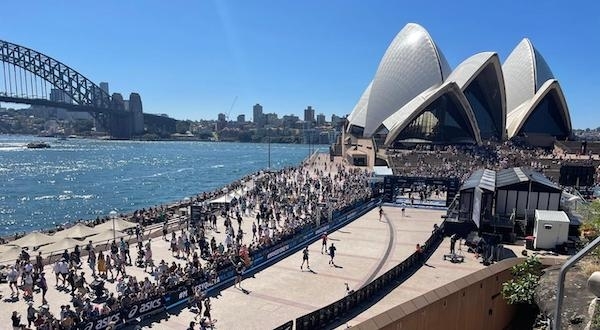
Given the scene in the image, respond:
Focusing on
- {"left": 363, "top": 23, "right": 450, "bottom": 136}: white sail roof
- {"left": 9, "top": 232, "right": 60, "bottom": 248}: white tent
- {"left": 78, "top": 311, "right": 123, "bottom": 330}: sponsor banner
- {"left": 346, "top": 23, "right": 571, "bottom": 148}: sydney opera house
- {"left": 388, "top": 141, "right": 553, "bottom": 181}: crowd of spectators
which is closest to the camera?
{"left": 78, "top": 311, "right": 123, "bottom": 330}: sponsor banner

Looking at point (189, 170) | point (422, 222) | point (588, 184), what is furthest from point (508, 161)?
point (189, 170)

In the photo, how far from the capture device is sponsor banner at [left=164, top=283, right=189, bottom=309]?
1291cm

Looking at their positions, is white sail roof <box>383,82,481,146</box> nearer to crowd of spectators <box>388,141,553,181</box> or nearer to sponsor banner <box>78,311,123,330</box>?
crowd of spectators <box>388,141,553,181</box>

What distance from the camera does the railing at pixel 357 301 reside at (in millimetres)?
10980

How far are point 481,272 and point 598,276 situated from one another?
13.1 ft

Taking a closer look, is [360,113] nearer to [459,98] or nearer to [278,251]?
[459,98]

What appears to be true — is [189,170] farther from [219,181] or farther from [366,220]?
[366,220]

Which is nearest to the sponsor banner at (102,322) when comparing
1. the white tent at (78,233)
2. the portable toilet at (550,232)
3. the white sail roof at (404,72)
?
the white tent at (78,233)

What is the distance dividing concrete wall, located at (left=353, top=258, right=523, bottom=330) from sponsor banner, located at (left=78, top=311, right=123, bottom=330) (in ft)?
27.5

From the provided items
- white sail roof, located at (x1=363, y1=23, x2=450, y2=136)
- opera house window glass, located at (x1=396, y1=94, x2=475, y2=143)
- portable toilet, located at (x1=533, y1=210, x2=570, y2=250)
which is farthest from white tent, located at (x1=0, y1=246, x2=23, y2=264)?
white sail roof, located at (x1=363, y1=23, x2=450, y2=136)

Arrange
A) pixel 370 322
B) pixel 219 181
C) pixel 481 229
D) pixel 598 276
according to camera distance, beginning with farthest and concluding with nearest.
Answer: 1. pixel 219 181
2. pixel 481 229
3. pixel 370 322
4. pixel 598 276

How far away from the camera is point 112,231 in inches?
804

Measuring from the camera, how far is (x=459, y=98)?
2317 inches

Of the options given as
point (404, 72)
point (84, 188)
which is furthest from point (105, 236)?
point (404, 72)
